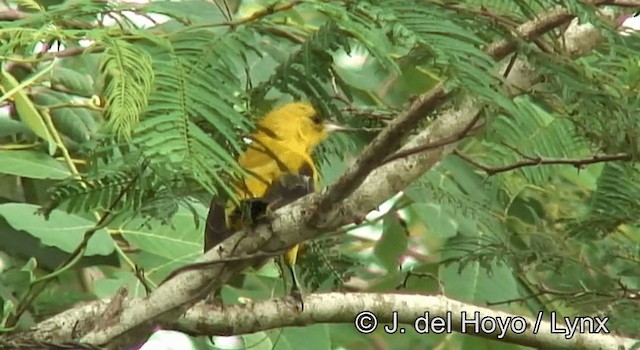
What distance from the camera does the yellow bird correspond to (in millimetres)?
A: 1490

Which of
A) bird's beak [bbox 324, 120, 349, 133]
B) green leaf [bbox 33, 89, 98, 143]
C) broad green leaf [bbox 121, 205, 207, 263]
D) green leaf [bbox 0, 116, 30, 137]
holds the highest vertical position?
bird's beak [bbox 324, 120, 349, 133]

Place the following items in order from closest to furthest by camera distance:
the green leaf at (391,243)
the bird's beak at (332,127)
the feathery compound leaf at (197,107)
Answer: the feathery compound leaf at (197,107) → the bird's beak at (332,127) → the green leaf at (391,243)

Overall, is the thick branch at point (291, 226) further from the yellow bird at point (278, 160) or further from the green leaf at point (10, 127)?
the green leaf at point (10, 127)

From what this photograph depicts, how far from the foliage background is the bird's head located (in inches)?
1.7

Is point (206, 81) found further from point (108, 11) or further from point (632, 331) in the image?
point (632, 331)

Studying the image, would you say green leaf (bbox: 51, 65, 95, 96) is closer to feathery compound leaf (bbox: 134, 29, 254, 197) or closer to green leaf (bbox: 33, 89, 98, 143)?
green leaf (bbox: 33, 89, 98, 143)

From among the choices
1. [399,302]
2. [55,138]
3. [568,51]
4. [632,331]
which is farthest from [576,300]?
[55,138]

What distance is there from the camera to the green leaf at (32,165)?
77.0 inches

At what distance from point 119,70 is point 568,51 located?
61 cm

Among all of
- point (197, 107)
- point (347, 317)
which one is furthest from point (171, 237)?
point (197, 107)

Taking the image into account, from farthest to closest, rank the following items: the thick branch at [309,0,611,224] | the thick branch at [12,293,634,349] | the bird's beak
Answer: the bird's beak < the thick branch at [12,293,634,349] < the thick branch at [309,0,611,224]

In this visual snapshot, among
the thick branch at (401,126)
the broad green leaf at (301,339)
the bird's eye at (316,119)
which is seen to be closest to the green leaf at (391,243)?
the broad green leaf at (301,339)

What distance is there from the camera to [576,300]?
181cm

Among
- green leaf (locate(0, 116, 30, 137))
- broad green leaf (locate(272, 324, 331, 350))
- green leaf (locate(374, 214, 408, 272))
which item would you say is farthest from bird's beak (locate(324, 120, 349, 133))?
green leaf (locate(374, 214, 408, 272))
